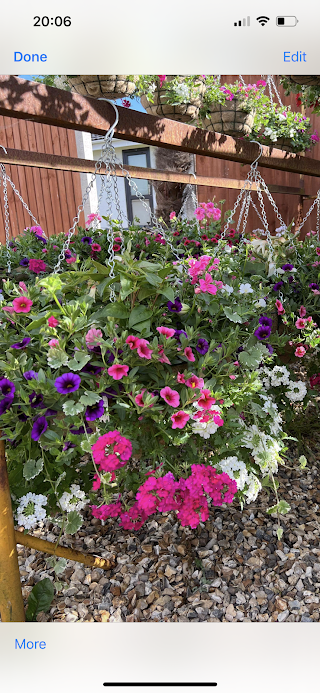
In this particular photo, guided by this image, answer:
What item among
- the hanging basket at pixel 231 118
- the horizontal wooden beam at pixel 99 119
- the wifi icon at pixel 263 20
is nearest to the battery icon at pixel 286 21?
the wifi icon at pixel 263 20

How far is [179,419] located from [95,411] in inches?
7.4

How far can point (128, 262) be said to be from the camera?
1.06 meters

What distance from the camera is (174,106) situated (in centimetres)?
258

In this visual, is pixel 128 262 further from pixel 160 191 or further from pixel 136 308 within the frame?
pixel 160 191

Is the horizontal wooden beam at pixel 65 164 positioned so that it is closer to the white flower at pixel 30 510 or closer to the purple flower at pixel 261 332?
the purple flower at pixel 261 332

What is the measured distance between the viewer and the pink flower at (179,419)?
39.6 inches

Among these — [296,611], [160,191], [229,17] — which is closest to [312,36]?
[229,17]

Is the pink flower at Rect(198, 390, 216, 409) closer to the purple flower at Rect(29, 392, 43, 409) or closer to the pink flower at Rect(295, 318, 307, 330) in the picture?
the purple flower at Rect(29, 392, 43, 409)

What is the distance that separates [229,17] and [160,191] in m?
3.49

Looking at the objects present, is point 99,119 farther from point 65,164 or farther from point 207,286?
point 65,164

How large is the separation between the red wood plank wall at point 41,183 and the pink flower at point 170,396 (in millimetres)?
5211

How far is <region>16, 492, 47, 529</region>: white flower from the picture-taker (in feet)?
3.44

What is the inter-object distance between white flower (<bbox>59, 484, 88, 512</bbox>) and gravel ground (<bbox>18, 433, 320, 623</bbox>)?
28 cm

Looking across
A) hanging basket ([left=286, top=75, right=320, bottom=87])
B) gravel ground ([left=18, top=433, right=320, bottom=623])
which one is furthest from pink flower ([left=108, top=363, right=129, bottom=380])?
hanging basket ([left=286, top=75, right=320, bottom=87])
